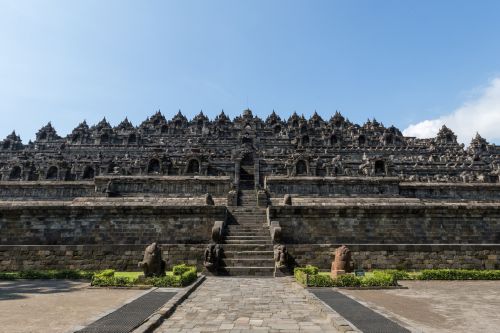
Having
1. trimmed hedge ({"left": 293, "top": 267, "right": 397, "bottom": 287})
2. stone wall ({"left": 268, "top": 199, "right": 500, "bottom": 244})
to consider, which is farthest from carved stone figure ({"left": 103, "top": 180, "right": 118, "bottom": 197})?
trimmed hedge ({"left": 293, "top": 267, "right": 397, "bottom": 287})

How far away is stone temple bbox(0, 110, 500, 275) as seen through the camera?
641 inches

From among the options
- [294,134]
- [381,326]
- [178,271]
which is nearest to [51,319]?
[178,271]

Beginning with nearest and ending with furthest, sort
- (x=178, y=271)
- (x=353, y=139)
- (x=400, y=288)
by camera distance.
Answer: (x=400, y=288) < (x=178, y=271) < (x=353, y=139)

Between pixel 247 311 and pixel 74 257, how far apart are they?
11.4m

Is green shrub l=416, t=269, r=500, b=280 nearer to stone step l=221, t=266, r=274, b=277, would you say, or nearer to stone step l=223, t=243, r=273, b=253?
stone step l=221, t=266, r=274, b=277

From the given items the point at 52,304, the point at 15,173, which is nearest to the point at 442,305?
the point at 52,304

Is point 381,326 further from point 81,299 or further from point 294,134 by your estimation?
point 294,134

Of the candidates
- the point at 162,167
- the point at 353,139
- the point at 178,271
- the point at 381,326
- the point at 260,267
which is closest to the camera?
the point at 381,326

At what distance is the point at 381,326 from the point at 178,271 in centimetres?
850

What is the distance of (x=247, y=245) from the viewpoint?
17.0 meters

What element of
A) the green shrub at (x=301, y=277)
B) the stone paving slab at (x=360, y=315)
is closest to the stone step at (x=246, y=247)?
the green shrub at (x=301, y=277)

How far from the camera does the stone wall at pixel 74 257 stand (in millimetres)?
16016

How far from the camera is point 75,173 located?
1588 inches

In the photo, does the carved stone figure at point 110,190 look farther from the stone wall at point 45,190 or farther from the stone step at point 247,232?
the stone step at point 247,232
